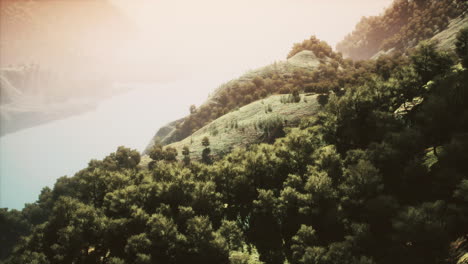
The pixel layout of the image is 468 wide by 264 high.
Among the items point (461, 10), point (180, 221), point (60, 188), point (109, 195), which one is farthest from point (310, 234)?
point (461, 10)

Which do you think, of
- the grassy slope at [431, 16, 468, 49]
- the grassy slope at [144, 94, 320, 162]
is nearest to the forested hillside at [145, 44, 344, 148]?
→ the grassy slope at [144, 94, 320, 162]

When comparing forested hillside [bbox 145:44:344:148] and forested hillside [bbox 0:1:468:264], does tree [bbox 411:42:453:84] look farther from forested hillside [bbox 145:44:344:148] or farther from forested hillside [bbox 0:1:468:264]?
forested hillside [bbox 145:44:344:148]

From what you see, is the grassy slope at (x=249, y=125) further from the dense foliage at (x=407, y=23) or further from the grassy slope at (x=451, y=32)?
the dense foliage at (x=407, y=23)

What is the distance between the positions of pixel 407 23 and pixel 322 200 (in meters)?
131

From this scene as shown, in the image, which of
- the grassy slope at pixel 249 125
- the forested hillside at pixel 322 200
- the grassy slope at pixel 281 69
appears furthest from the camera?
the grassy slope at pixel 281 69

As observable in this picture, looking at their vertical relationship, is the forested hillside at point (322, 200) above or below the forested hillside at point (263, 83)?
below

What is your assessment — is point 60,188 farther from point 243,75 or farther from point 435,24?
point 435,24

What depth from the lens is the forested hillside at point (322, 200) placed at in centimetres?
2805

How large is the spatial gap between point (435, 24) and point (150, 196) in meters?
118

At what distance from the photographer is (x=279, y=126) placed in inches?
2562

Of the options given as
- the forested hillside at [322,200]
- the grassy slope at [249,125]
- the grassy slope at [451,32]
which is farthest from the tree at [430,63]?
the grassy slope at [451,32]

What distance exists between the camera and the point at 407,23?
404 feet

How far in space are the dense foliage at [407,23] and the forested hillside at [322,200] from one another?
58.2 m

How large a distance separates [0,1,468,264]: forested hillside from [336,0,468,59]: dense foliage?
58.2 meters
